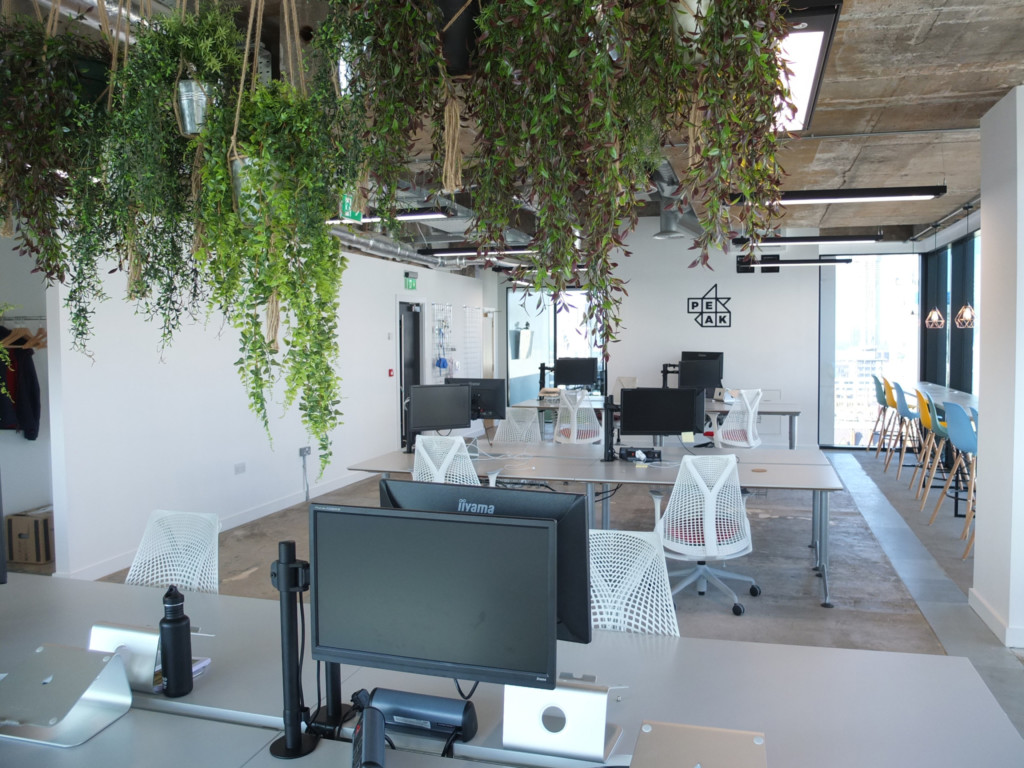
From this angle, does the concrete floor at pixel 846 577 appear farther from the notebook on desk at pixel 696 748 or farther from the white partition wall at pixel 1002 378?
the notebook on desk at pixel 696 748

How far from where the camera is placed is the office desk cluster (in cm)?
161

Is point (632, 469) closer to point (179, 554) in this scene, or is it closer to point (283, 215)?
point (179, 554)

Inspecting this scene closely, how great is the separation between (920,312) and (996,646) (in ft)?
27.7

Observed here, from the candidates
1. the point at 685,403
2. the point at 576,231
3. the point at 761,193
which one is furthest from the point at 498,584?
the point at 685,403

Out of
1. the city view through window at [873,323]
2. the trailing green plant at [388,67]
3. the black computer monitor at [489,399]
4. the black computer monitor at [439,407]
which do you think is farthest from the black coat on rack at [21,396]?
the city view through window at [873,323]

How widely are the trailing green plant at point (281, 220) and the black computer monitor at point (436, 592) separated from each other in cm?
56

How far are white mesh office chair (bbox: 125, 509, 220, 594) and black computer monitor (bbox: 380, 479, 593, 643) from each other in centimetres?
161

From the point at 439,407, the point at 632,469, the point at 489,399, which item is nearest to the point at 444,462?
the point at 439,407

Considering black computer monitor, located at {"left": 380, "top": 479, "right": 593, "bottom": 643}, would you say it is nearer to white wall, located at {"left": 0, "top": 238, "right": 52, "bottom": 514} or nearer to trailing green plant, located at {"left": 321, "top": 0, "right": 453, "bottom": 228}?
trailing green plant, located at {"left": 321, "top": 0, "right": 453, "bottom": 228}

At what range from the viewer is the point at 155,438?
20.2 ft

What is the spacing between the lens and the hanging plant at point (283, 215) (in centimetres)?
194

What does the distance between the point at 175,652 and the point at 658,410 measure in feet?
14.8

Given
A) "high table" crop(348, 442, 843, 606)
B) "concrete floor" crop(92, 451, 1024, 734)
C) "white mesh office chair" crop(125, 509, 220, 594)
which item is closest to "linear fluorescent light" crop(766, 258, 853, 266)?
"concrete floor" crop(92, 451, 1024, 734)

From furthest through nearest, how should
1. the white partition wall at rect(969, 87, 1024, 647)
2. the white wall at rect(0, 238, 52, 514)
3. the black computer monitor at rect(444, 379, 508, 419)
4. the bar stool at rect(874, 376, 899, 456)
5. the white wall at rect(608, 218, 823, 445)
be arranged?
the white wall at rect(608, 218, 823, 445) → the bar stool at rect(874, 376, 899, 456) → the black computer monitor at rect(444, 379, 508, 419) → the white wall at rect(0, 238, 52, 514) → the white partition wall at rect(969, 87, 1024, 647)
